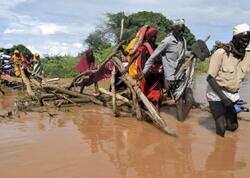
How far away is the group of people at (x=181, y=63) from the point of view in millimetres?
6109

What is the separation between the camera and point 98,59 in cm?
2297

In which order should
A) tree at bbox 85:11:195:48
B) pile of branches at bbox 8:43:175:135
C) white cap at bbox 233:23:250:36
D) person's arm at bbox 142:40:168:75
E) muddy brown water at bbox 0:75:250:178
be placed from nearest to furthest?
muddy brown water at bbox 0:75:250:178
white cap at bbox 233:23:250:36
person's arm at bbox 142:40:168:75
pile of branches at bbox 8:43:175:135
tree at bbox 85:11:195:48

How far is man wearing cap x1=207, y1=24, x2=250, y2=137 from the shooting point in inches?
240

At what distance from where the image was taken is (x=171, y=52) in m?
7.38

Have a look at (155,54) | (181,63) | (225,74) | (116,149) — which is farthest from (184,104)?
(116,149)

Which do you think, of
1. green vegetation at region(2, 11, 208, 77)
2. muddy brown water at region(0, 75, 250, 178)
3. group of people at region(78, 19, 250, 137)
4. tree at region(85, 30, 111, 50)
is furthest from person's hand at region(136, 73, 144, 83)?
tree at region(85, 30, 111, 50)

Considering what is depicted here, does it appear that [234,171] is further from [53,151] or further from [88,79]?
[88,79]

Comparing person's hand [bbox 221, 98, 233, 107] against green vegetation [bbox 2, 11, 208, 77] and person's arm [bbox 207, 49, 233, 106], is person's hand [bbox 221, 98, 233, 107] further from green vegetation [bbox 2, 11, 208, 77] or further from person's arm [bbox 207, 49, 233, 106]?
green vegetation [bbox 2, 11, 208, 77]

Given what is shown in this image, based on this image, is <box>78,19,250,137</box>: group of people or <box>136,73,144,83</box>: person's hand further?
<box>136,73,144,83</box>: person's hand

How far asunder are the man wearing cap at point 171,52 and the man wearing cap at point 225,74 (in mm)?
1202

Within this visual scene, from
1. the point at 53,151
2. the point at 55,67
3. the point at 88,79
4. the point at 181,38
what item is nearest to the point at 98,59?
the point at 55,67

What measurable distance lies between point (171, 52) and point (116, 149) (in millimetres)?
2621

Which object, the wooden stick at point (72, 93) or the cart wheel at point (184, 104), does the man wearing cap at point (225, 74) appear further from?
the wooden stick at point (72, 93)

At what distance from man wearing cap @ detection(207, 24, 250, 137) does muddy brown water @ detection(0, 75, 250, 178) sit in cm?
39
